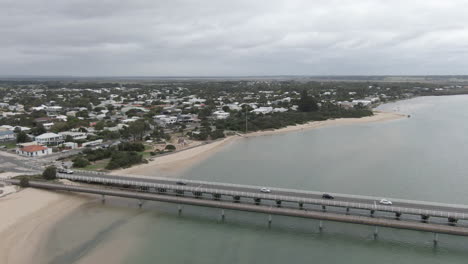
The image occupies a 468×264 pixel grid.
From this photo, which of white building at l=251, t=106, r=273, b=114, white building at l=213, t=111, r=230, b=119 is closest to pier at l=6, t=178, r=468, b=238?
white building at l=213, t=111, r=230, b=119

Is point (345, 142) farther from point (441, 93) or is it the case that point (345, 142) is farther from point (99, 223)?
point (441, 93)

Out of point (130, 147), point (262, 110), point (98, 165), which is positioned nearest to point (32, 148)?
point (98, 165)

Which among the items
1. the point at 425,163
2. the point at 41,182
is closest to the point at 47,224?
the point at 41,182

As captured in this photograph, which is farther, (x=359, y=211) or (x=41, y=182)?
(x=41, y=182)

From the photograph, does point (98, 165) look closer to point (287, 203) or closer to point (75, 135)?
point (75, 135)

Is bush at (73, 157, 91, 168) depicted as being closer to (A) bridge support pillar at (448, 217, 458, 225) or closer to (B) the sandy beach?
(B) the sandy beach

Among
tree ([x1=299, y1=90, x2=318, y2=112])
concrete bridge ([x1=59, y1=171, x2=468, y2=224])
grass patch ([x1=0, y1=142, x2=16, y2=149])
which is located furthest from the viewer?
tree ([x1=299, y1=90, x2=318, y2=112])

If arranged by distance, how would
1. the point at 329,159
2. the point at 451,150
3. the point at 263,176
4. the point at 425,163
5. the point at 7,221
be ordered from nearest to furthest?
the point at 7,221 → the point at 263,176 → the point at 425,163 → the point at 329,159 → the point at 451,150
